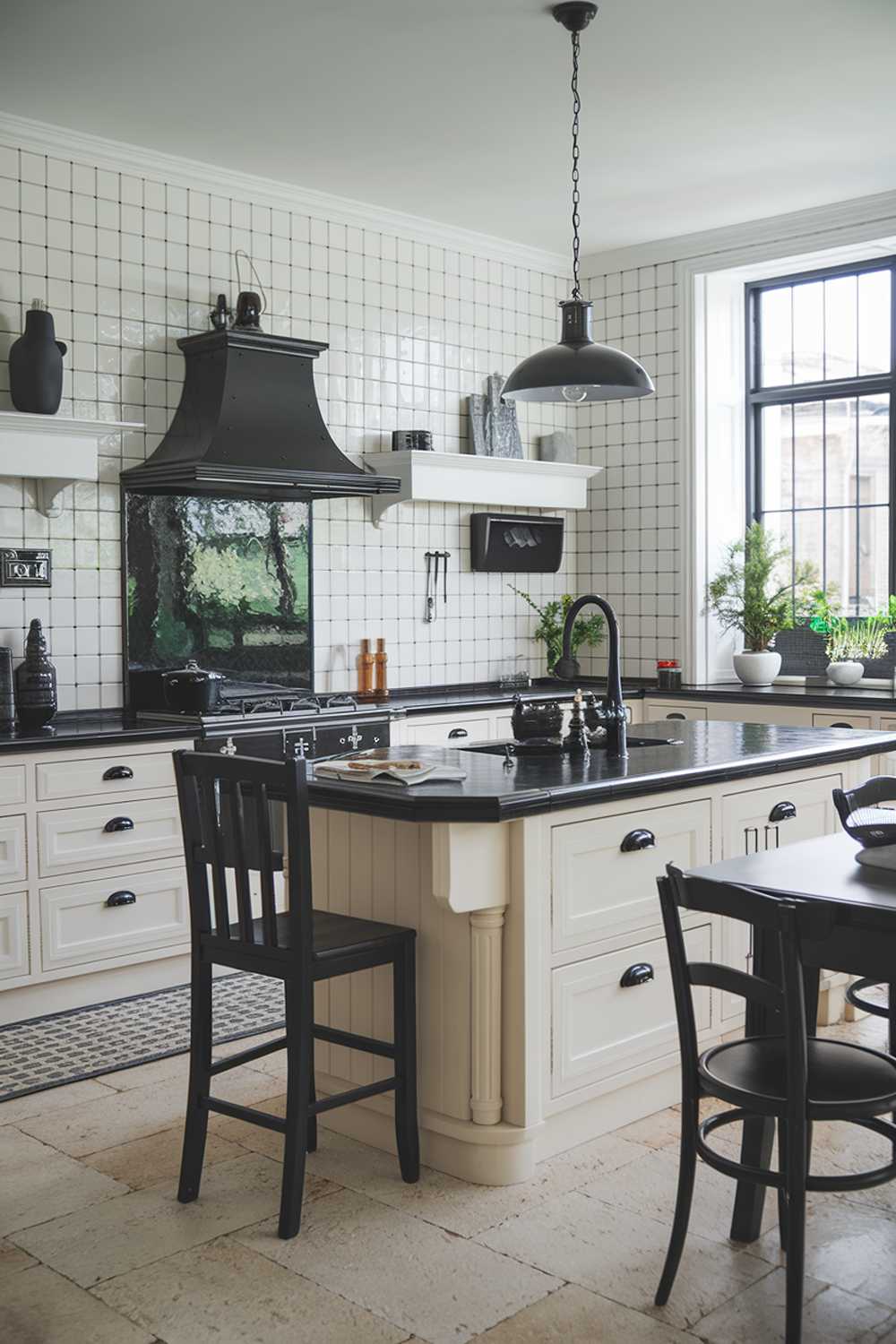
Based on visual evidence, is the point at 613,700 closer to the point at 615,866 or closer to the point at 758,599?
the point at 615,866

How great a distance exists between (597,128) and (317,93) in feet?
3.42

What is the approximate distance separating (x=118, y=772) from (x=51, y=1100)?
1144 millimetres

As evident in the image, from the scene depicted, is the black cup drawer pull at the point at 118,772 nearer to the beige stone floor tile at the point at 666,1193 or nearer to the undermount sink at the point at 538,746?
the undermount sink at the point at 538,746

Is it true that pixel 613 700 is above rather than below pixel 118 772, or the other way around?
above

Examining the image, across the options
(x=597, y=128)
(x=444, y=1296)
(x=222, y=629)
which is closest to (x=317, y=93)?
(x=597, y=128)

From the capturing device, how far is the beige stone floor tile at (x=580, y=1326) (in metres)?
2.30

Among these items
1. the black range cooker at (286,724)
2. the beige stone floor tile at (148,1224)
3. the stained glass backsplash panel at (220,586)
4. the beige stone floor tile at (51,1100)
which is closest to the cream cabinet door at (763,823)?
the beige stone floor tile at (148,1224)

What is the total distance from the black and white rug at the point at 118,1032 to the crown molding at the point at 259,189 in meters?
3.00

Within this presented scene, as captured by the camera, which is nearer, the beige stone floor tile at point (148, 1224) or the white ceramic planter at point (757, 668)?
the beige stone floor tile at point (148, 1224)

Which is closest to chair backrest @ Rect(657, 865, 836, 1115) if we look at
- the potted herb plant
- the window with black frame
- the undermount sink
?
the undermount sink

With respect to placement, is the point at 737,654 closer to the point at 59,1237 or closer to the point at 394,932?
the point at 394,932

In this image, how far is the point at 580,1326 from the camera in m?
2.35

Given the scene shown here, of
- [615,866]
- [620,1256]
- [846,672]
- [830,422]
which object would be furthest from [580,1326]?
[830,422]

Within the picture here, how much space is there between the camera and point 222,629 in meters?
5.30
